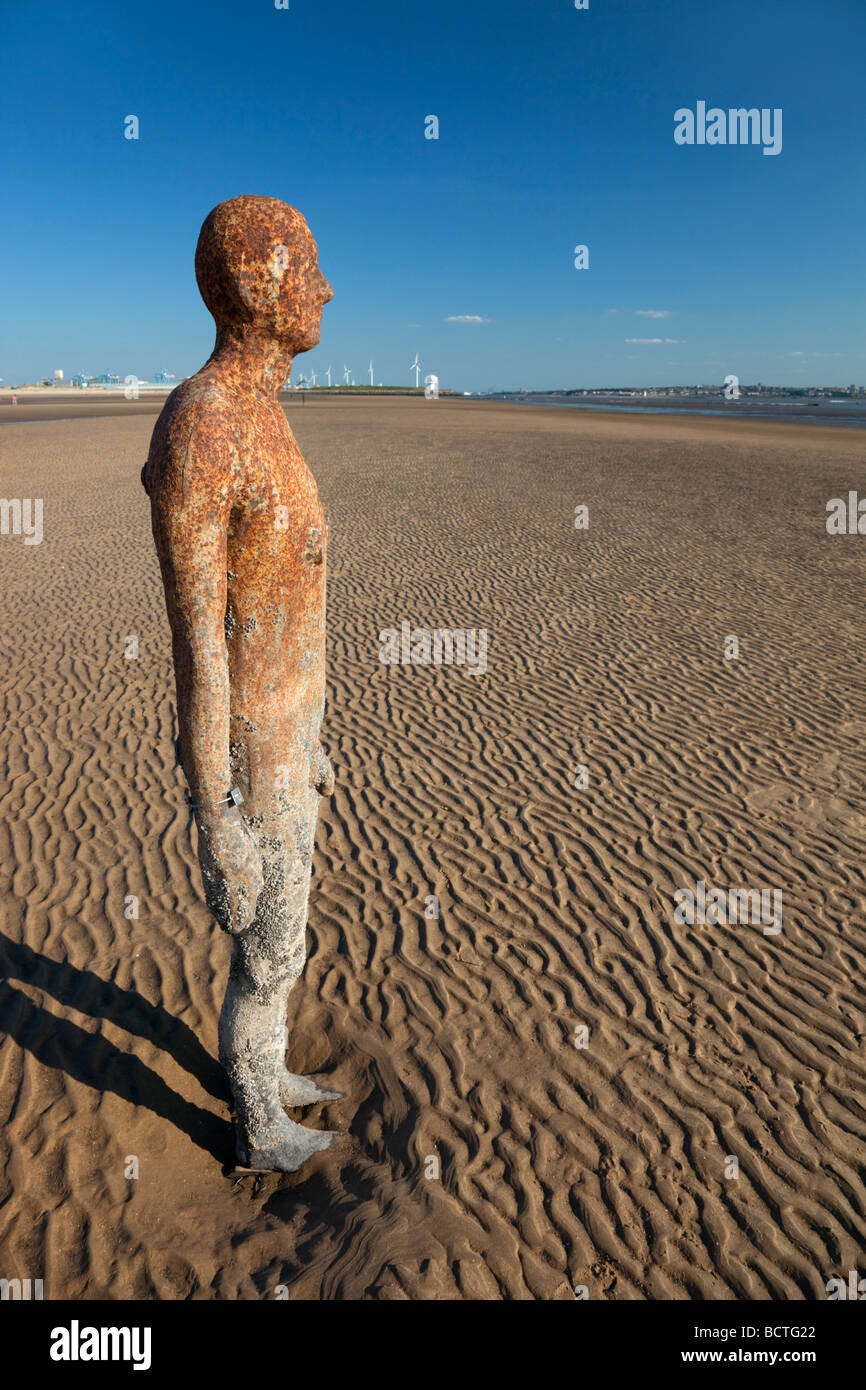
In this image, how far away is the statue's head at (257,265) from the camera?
248cm

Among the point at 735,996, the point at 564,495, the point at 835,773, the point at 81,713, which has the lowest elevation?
the point at 735,996

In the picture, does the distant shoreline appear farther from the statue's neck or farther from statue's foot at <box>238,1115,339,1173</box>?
statue's foot at <box>238,1115,339,1173</box>

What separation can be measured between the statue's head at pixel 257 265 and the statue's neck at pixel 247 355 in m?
0.02

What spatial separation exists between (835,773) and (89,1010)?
256 inches

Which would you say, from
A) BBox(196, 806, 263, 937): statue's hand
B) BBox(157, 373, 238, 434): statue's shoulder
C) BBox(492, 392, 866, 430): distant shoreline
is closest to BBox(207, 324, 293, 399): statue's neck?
BBox(157, 373, 238, 434): statue's shoulder

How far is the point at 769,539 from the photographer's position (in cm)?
1650

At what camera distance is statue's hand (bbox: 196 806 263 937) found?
2545 mm

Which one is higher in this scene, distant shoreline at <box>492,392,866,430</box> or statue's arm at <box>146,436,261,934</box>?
distant shoreline at <box>492,392,866,430</box>

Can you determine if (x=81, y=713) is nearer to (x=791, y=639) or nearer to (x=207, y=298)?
(x=207, y=298)

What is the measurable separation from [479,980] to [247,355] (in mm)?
3728

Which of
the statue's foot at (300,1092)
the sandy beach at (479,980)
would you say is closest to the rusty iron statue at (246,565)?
the statue's foot at (300,1092)

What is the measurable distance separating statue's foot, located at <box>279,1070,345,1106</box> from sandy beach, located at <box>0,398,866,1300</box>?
0.10 metres

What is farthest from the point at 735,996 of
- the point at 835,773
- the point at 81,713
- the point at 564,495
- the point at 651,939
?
the point at 564,495

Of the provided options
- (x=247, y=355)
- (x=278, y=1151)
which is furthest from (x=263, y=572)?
(x=278, y=1151)
